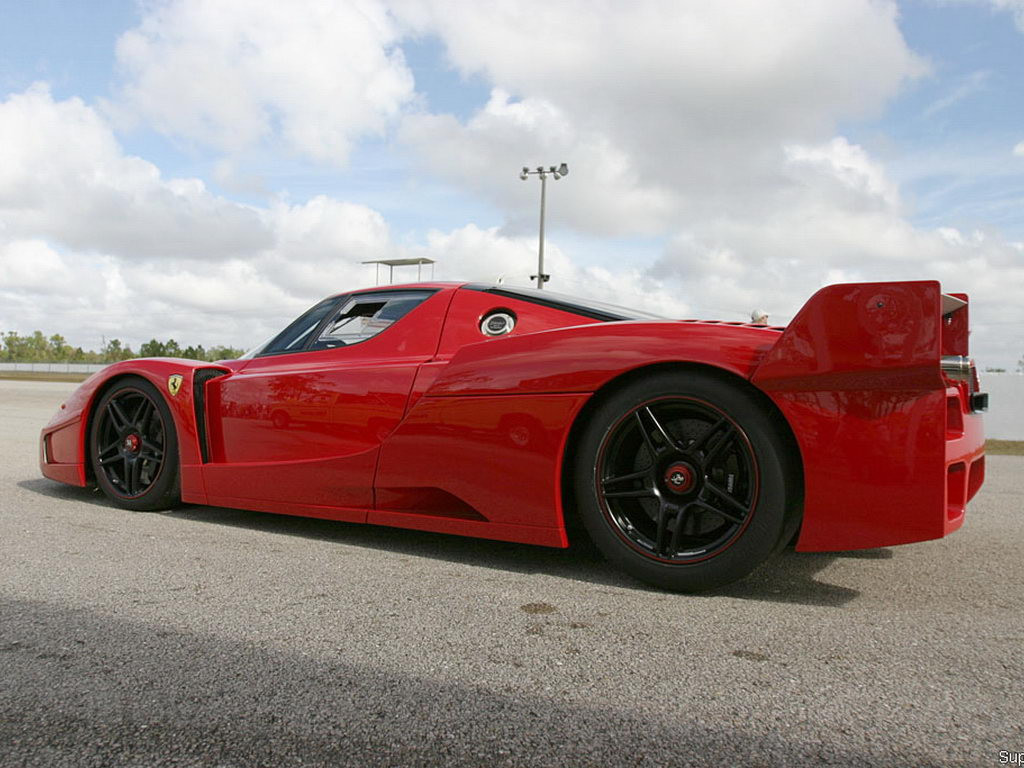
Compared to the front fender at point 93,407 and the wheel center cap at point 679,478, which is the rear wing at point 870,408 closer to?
the wheel center cap at point 679,478

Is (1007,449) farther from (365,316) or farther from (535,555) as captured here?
(365,316)

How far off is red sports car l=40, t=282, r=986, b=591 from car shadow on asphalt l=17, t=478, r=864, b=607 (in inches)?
6.2

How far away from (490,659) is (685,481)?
38.8 inches

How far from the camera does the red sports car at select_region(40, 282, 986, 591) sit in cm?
235

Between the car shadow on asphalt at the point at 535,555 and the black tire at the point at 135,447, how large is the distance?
169 millimetres

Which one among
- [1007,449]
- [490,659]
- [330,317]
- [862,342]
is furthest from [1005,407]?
[490,659]

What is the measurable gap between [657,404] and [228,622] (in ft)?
5.09

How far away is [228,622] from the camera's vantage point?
7.45 feet

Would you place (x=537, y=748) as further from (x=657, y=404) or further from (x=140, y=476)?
(x=140, y=476)

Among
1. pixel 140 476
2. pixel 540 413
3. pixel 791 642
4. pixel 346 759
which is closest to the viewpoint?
pixel 346 759

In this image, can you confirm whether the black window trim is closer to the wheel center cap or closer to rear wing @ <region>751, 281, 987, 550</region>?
the wheel center cap

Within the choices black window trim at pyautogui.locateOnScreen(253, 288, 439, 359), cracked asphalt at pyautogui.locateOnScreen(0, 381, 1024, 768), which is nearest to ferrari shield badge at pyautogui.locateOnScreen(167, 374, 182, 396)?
black window trim at pyautogui.locateOnScreen(253, 288, 439, 359)

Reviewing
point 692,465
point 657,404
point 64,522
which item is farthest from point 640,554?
point 64,522

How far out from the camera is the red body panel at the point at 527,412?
7.63 feet
